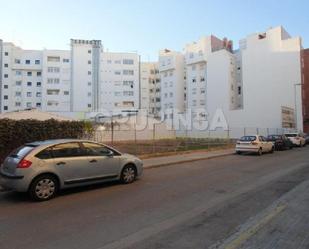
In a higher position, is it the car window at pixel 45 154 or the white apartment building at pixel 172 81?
the white apartment building at pixel 172 81

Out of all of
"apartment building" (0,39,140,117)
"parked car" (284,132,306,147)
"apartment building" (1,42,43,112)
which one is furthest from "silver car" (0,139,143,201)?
"apartment building" (1,42,43,112)

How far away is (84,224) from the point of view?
19.5 ft

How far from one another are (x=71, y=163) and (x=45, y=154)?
73 cm

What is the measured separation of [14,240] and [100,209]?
7.13ft

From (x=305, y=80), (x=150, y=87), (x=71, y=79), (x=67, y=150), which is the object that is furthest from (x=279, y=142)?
(x=150, y=87)

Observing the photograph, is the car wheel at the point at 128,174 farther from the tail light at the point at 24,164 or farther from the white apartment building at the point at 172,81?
the white apartment building at the point at 172,81

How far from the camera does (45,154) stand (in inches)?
331

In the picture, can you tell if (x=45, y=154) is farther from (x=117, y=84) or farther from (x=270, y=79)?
(x=117, y=84)

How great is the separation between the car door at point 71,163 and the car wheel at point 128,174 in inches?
55.6

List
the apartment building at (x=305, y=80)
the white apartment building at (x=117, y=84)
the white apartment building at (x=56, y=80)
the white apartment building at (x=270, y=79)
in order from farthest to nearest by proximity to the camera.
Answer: the white apartment building at (x=117, y=84), the white apartment building at (x=56, y=80), the apartment building at (x=305, y=80), the white apartment building at (x=270, y=79)

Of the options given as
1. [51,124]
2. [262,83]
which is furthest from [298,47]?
[51,124]

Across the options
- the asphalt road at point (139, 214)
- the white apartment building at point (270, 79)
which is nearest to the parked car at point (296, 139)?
the white apartment building at point (270, 79)

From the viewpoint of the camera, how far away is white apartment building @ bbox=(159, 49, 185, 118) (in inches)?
3263

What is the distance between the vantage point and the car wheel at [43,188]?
7.96m
